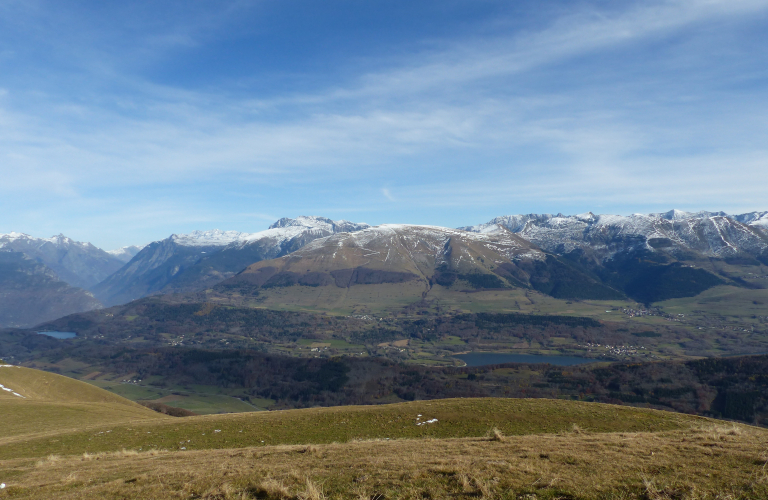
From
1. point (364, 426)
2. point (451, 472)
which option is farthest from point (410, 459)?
point (364, 426)

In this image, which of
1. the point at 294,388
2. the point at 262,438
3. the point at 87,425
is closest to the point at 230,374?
the point at 294,388

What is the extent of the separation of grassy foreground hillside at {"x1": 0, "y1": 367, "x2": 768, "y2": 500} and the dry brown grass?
7 cm

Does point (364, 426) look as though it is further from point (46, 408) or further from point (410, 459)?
point (46, 408)

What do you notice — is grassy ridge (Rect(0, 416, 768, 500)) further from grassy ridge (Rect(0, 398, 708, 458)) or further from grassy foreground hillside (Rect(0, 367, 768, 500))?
grassy ridge (Rect(0, 398, 708, 458))

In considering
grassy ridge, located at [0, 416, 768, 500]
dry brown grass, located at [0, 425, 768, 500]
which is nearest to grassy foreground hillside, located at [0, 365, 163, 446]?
Result: grassy ridge, located at [0, 416, 768, 500]

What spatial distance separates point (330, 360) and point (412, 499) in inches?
7191

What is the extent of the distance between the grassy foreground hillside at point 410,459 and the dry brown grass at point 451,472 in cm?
7

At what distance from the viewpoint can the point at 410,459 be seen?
18219mm

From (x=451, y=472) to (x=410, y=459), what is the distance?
3104 millimetres

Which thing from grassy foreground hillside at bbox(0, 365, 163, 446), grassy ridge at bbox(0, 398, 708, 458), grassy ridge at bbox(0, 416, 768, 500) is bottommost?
grassy foreground hillside at bbox(0, 365, 163, 446)

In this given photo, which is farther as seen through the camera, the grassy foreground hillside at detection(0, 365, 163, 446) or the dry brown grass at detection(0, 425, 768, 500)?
the grassy foreground hillside at detection(0, 365, 163, 446)

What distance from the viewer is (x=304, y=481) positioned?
15.4 m

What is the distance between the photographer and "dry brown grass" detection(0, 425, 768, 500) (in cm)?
1333

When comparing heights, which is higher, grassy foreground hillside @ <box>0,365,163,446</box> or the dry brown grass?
the dry brown grass
